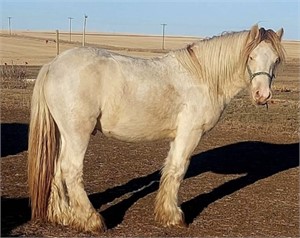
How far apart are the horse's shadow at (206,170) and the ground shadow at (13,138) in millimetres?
2547

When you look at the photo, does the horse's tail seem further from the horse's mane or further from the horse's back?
the horse's mane

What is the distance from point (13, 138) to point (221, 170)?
4.04 meters

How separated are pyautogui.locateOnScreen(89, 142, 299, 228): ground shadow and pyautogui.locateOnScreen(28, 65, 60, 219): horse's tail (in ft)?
2.52

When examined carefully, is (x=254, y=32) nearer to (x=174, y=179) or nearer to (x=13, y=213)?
(x=174, y=179)

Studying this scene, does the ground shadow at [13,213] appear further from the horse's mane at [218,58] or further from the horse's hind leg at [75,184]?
the horse's mane at [218,58]

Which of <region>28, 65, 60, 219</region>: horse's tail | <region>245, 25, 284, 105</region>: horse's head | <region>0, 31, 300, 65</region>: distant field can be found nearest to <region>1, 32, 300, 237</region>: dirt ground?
<region>28, 65, 60, 219</region>: horse's tail

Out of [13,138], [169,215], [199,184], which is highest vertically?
[169,215]

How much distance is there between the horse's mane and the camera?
5847 mm

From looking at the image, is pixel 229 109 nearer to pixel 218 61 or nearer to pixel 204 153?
pixel 204 153

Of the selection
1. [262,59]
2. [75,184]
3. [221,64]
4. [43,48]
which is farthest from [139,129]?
[43,48]

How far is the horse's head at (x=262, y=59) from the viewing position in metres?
5.54

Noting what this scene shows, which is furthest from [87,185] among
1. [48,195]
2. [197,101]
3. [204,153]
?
[204,153]

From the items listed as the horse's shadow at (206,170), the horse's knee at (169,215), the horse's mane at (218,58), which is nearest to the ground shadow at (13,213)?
the horse's shadow at (206,170)

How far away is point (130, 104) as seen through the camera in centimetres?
541
